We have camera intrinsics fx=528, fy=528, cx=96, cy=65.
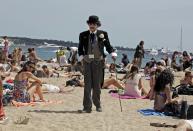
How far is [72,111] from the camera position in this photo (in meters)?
10.5

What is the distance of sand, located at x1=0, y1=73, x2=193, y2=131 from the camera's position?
27.8 feet

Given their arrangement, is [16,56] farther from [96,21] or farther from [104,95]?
[96,21]

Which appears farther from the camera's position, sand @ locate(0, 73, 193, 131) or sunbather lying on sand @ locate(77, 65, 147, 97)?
sunbather lying on sand @ locate(77, 65, 147, 97)

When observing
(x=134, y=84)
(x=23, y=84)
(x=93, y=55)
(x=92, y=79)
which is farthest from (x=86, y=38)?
(x=134, y=84)

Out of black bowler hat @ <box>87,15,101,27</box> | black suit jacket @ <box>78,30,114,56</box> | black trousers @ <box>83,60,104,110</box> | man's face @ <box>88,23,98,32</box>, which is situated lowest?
black trousers @ <box>83,60,104,110</box>

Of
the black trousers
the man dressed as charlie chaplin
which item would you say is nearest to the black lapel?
the man dressed as charlie chaplin

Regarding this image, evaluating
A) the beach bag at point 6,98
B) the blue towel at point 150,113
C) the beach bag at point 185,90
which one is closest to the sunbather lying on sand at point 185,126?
the blue towel at point 150,113

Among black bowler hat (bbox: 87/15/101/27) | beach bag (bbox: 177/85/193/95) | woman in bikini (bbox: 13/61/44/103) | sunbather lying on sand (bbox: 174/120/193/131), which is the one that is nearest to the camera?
sunbather lying on sand (bbox: 174/120/193/131)

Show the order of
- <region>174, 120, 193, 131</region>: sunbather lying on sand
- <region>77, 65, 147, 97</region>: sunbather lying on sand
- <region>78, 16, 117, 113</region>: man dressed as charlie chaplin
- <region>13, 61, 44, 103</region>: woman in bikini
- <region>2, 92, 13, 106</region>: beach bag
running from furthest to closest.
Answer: <region>77, 65, 147, 97</region>: sunbather lying on sand < <region>13, 61, 44, 103</region>: woman in bikini < <region>2, 92, 13, 106</region>: beach bag < <region>78, 16, 117, 113</region>: man dressed as charlie chaplin < <region>174, 120, 193, 131</region>: sunbather lying on sand

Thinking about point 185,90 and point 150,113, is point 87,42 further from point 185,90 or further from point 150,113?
point 185,90

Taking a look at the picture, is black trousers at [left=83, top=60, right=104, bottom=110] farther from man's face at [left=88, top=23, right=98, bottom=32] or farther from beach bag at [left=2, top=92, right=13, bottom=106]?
beach bag at [left=2, top=92, right=13, bottom=106]

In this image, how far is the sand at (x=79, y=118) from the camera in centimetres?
848

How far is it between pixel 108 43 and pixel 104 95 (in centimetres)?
416

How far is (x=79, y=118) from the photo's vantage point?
949cm
